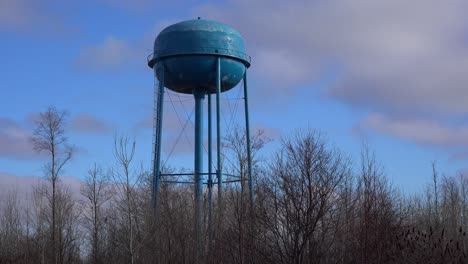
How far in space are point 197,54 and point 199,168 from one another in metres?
4.42

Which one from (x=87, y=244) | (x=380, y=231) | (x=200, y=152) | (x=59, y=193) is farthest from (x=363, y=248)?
(x=87, y=244)

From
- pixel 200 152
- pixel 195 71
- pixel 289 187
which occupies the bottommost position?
pixel 289 187

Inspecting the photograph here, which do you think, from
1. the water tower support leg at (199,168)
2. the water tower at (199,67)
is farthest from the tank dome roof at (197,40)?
the water tower support leg at (199,168)

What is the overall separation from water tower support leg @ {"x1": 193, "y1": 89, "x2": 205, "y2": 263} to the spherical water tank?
640 millimetres

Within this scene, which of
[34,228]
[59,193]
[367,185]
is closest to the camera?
Result: [367,185]

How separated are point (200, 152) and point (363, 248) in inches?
375

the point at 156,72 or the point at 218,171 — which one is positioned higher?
the point at 156,72

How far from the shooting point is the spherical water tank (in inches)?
1024

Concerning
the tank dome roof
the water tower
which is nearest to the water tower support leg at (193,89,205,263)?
the water tower

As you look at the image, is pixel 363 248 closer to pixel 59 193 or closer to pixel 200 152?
pixel 200 152

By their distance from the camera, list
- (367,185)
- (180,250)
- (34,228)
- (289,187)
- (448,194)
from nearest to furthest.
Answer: (289,187)
(367,185)
(180,250)
(34,228)
(448,194)

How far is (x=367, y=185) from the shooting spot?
20688mm

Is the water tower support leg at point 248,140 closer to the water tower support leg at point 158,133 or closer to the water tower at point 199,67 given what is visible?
the water tower at point 199,67

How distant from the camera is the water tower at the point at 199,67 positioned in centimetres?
2595
